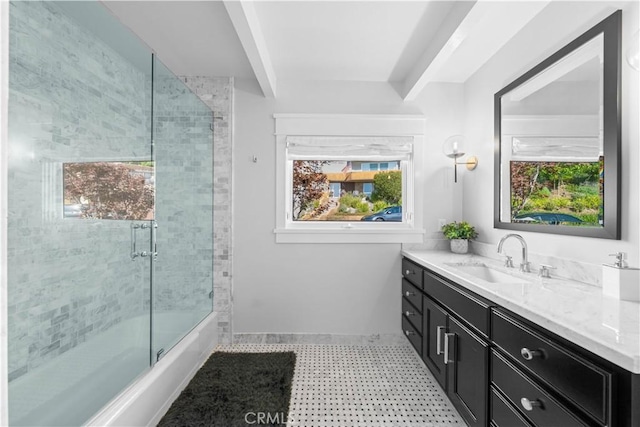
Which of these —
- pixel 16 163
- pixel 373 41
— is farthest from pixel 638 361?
pixel 16 163

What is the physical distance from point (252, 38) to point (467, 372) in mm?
2255

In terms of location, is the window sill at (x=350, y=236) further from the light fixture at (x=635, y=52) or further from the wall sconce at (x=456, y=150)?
the light fixture at (x=635, y=52)

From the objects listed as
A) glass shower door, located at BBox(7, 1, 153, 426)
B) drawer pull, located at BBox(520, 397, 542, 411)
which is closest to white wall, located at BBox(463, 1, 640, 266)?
drawer pull, located at BBox(520, 397, 542, 411)

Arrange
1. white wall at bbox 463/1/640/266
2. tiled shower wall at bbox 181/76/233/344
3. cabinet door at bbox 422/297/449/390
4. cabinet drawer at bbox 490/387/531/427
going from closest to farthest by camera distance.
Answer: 1. cabinet drawer at bbox 490/387/531/427
2. white wall at bbox 463/1/640/266
3. cabinet door at bbox 422/297/449/390
4. tiled shower wall at bbox 181/76/233/344

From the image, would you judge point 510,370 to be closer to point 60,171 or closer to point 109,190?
point 109,190

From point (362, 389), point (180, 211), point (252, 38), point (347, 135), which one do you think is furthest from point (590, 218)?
point (180, 211)

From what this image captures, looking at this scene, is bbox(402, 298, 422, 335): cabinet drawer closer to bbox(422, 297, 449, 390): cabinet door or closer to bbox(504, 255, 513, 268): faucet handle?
bbox(422, 297, 449, 390): cabinet door

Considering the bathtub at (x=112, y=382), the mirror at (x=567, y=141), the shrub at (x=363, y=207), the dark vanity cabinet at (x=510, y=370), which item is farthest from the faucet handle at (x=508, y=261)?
the bathtub at (x=112, y=382)

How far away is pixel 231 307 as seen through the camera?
283cm

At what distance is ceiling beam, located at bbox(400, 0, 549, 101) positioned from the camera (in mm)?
1740

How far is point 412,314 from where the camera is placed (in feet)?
8.18

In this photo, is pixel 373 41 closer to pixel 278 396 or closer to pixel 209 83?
pixel 209 83

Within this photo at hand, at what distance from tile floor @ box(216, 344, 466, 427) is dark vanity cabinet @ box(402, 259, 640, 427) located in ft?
0.65

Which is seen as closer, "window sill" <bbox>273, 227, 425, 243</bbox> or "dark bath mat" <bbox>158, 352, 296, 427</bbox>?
"dark bath mat" <bbox>158, 352, 296, 427</bbox>
